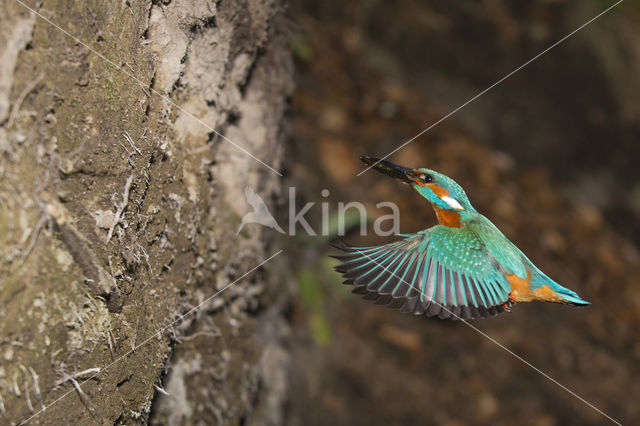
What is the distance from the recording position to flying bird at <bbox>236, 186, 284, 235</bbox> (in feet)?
9.21

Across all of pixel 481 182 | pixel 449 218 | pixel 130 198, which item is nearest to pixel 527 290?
pixel 449 218

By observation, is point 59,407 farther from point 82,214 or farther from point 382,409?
point 382,409

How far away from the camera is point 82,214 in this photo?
1542 mm

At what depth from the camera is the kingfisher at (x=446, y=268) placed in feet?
6.29

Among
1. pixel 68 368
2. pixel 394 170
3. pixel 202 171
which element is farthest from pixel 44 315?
pixel 394 170

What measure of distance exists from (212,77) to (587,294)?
163 inches

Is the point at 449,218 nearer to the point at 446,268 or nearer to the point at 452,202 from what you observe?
the point at 452,202

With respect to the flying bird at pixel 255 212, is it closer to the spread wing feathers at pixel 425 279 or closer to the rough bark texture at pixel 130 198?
the rough bark texture at pixel 130 198

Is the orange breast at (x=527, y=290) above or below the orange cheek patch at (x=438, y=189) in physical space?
below

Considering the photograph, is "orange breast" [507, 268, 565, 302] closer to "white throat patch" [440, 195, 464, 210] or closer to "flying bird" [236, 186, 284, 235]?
"white throat patch" [440, 195, 464, 210]

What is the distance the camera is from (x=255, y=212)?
288 centimetres

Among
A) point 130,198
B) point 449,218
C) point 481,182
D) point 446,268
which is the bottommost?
point 130,198

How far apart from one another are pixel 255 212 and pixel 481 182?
3.05 meters

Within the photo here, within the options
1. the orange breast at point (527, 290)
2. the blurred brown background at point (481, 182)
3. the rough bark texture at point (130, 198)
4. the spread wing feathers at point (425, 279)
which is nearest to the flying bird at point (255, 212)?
the rough bark texture at point (130, 198)
